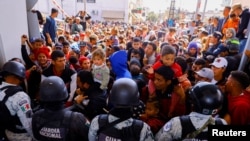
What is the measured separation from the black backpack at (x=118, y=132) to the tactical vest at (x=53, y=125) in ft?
1.13

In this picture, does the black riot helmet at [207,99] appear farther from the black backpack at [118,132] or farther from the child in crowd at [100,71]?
the child in crowd at [100,71]

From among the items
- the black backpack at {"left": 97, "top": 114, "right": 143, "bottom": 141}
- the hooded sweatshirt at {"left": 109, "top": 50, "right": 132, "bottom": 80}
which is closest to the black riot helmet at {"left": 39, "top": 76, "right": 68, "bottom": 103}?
the black backpack at {"left": 97, "top": 114, "right": 143, "bottom": 141}

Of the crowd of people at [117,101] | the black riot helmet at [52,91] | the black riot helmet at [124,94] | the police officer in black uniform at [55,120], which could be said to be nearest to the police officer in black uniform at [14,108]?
the crowd of people at [117,101]

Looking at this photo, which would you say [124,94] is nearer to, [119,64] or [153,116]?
[153,116]

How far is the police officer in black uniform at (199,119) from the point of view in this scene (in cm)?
178

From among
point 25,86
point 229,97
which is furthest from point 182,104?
point 25,86

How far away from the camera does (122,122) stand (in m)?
1.81

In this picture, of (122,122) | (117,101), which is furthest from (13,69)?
(122,122)

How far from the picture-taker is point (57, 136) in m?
1.93

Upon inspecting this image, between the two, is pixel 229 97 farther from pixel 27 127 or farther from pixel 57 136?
pixel 27 127

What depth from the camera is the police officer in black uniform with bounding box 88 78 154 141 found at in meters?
1.79

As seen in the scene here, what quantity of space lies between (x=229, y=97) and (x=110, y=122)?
5.52 feet

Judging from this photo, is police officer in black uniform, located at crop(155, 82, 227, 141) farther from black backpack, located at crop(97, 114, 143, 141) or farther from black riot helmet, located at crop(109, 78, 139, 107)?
black riot helmet, located at crop(109, 78, 139, 107)

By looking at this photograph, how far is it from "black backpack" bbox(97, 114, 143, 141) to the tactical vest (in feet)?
1.13
